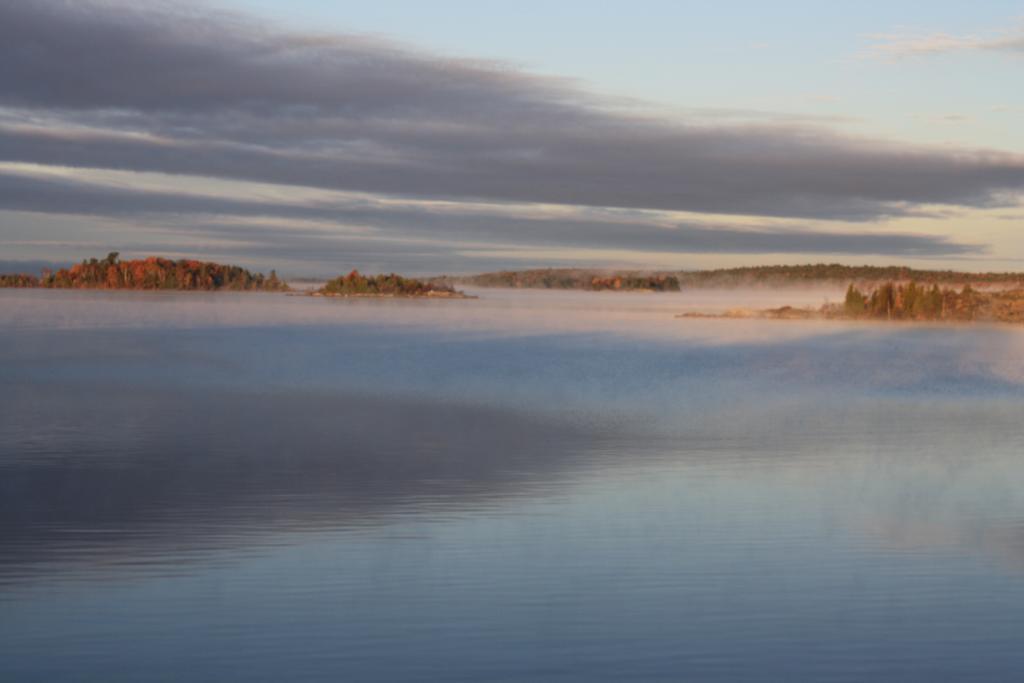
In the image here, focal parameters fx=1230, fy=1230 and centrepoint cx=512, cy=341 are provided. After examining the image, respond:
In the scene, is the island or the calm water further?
the island

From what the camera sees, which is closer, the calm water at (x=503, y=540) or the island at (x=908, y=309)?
the calm water at (x=503, y=540)

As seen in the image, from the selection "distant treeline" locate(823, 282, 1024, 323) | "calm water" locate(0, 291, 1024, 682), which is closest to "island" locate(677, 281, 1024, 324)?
"distant treeline" locate(823, 282, 1024, 323)

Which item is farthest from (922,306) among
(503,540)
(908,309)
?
(503,540)

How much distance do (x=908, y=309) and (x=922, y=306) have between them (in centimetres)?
241

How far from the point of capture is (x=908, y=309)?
18800 centimetres

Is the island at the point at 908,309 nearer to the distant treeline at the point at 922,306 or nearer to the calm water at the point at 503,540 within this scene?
the distant treeline at the point at 922,306

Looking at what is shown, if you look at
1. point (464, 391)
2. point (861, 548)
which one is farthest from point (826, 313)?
point (861, 548)

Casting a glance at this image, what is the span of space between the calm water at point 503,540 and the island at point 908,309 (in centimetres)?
14351

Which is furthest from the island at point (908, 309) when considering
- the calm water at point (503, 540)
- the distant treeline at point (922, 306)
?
the calm water at point (503, 540)

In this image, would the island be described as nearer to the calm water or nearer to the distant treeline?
the distant treeline

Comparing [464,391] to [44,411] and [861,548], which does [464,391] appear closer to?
[44,411]

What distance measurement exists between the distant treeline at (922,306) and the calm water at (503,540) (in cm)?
14912

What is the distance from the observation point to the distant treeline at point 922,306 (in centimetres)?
18500

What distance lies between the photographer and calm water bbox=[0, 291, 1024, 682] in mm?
12516
